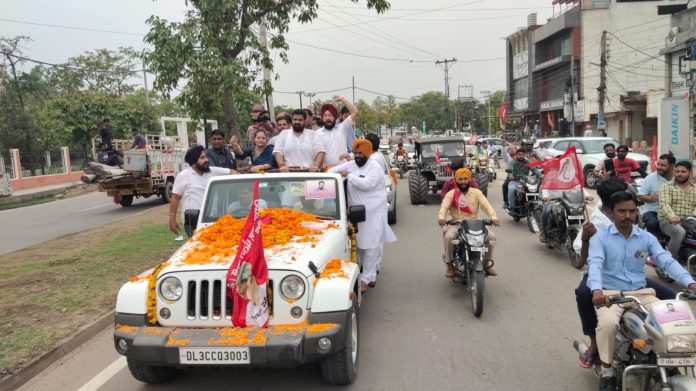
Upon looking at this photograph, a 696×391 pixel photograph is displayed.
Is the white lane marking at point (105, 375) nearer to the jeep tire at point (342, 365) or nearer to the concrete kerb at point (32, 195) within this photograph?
the jeep tire at point (342, 365)

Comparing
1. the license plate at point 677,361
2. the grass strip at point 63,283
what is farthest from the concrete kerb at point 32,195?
the license plate at point 677,361

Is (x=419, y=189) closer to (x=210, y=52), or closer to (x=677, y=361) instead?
(x=210, y=52)

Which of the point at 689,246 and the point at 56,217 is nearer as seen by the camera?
the point at 689,246

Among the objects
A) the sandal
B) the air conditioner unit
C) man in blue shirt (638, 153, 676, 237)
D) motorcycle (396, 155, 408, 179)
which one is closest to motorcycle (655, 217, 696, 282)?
man in blue shirt (638, 153, 676, 237)

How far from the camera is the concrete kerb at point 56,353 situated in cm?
427

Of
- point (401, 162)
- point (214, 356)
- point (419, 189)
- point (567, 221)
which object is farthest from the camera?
point (401, 162)

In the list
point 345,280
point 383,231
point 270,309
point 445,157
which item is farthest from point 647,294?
point 445,157

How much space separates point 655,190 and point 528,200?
341 cm

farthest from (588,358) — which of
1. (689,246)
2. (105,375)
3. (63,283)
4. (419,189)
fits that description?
(419,189)

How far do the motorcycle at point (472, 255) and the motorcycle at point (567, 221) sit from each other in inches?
90.3

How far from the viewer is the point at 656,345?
9.91 feet

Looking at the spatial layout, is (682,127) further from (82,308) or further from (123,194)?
(123,194)

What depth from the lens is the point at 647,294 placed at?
3.58 meters

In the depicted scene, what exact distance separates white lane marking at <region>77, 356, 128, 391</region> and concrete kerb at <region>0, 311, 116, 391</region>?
1.71ft
